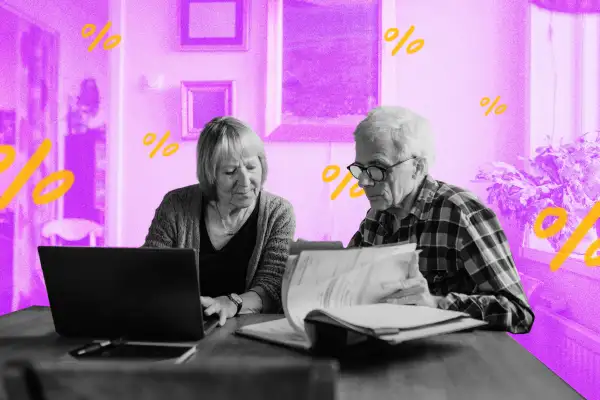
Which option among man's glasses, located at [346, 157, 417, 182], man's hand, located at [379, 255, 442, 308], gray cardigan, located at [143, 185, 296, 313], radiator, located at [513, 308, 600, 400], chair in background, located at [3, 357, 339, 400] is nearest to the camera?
chair in background, located at [3, 357, 339, 400]

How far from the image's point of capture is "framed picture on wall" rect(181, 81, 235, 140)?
9.29 ft

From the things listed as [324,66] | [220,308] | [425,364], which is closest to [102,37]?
[324,66]

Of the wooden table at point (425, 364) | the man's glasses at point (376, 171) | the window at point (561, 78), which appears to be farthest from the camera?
the window at point (561, 78)

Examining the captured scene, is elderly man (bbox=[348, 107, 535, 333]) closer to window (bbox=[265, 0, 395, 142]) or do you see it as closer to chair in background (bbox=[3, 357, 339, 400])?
chair in background (bbox=[3, 357, 339, 400])

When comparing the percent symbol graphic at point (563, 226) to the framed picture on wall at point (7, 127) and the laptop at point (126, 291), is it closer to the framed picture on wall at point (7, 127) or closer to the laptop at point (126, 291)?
the laptop at point (126, 291)

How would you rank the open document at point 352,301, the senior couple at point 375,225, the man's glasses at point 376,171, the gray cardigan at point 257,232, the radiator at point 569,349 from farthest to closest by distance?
the radiator at point 569,349 < the gray cardigan at point 257,232 < the man's glasses at point 376,171 < the senior couple at point 375,225 < the open document at point 352,301

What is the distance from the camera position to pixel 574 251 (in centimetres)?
223

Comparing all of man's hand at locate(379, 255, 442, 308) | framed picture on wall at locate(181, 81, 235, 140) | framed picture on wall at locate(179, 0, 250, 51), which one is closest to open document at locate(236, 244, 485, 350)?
man's hand at locate(379, 255, 442, 308)

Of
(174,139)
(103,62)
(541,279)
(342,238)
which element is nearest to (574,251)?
(541,279)

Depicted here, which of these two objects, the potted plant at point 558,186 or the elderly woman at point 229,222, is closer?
the elderly woman at point 229,222

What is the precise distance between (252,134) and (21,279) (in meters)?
1.76

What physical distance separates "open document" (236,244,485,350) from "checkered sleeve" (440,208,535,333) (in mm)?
166

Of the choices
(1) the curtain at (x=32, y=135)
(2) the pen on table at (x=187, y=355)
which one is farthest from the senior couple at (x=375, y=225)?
(1) the curtain at (x=32, y=135)

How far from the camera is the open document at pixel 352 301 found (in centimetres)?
88
